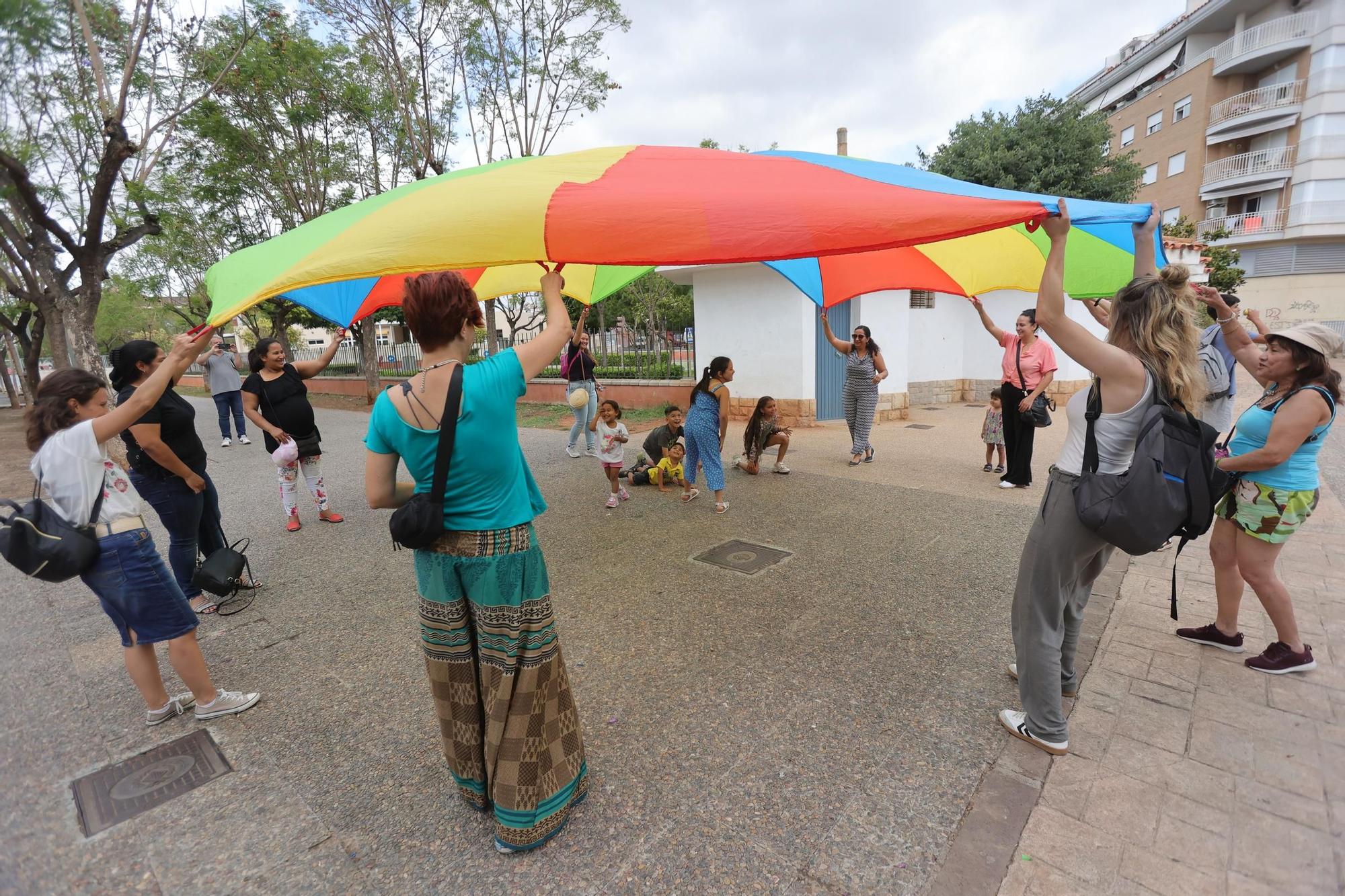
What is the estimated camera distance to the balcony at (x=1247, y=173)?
2717 cm

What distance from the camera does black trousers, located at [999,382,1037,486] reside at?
6.23m

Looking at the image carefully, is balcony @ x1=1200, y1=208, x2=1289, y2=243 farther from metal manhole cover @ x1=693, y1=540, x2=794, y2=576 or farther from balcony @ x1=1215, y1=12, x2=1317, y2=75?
metal manhole cover @ x1=693, y1=540, x2=794, y2=576

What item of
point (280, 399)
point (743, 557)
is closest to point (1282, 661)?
point (743, 557)

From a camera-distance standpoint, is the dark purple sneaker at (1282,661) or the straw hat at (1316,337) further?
the dark purple sneaker at (1282,661)

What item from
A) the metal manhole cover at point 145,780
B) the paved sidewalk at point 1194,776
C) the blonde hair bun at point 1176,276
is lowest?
the paved sidewalk at point 1194,776

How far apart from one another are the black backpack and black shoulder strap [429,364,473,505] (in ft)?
6.99

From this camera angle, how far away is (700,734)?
8.60 feet

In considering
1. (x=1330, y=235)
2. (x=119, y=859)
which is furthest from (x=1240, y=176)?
(x=119, y=859)

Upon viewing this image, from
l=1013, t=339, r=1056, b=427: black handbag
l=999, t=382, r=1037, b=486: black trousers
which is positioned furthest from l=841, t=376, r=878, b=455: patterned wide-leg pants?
l=1013, t=339, r=1056, b=427: black handbag

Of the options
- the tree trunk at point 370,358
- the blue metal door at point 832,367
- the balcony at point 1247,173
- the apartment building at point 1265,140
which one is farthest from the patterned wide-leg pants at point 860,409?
A: the balcony at point 1247,173

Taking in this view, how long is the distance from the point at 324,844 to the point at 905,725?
2326mm

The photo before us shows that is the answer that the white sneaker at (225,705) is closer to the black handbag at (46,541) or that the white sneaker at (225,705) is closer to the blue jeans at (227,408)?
the black handbag at (46,541)

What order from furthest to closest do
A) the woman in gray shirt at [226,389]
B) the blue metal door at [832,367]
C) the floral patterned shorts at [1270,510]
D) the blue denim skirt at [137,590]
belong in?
the blue metal door at [832,367], the woman in gray shirt at [226,389], the floral patterned shorts at [1270,510], the blue denim skirt at [137,590]

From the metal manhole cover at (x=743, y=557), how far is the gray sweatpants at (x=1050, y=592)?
81.4 inches
